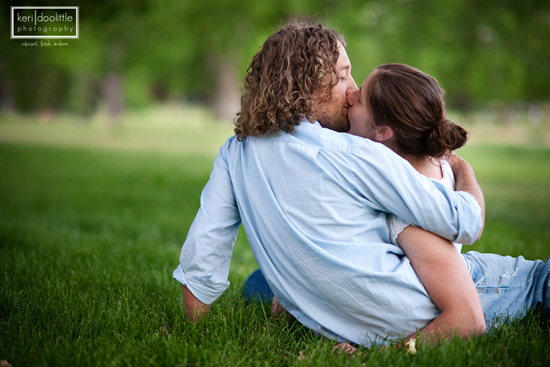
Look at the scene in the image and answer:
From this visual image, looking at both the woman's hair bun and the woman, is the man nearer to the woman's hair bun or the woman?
the woman

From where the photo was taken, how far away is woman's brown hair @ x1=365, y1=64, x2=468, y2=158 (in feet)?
7.04

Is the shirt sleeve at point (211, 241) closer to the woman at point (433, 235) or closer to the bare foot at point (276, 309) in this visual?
the bare foot at point (276, 309)

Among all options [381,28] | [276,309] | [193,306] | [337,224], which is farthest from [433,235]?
[381,28]

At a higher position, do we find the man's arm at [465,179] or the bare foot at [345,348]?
the man's arm at [465,179]

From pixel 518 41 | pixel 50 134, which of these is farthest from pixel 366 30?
pixel 50 134

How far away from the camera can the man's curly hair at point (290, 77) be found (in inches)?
84.2

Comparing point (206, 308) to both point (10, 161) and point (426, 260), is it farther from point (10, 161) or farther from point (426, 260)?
point (10, 161)

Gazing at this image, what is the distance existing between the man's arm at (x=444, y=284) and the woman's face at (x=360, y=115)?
523 millimetres

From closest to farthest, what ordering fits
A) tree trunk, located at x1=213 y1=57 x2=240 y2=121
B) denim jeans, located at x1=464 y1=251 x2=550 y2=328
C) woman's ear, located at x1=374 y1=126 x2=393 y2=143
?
1. woman's ear, located at x1=374 y1=126 x2=393 y2=143
2. denim jeans, located at x1=464 y1=251 x2=550 y2=328
3. tree trunk, located at x1=213 y1=57 x2=240 y2=121

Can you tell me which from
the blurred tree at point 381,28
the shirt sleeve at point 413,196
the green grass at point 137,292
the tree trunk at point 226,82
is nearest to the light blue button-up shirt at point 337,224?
the shirt sleeve at point 413,196

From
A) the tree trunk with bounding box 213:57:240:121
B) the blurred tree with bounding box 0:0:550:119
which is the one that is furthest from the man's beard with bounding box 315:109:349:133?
the tree trunk with bounding box 213:57:240:121

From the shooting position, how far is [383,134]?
2248 millimetres

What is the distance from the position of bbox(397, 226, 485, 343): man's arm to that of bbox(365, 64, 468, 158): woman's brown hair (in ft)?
1.43

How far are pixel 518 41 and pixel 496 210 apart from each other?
3.70 metres
